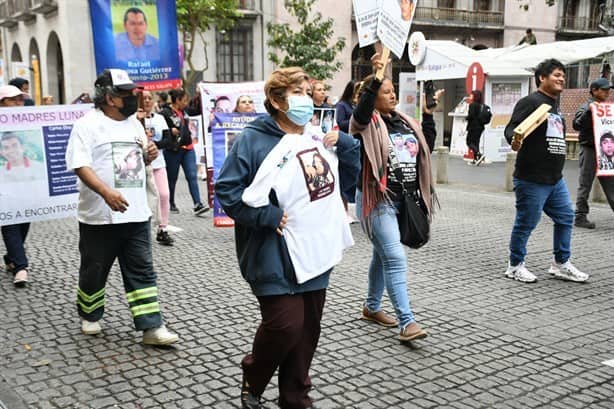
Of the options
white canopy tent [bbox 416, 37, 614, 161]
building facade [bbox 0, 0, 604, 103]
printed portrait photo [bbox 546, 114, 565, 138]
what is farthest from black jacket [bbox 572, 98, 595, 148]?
building facade [bbox 0, 0, 604, 103]

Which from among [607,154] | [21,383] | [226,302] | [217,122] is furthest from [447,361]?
[607,154]

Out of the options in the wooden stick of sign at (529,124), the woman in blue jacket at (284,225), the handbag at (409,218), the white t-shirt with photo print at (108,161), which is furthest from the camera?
the wooden stick of sign at (529,124)

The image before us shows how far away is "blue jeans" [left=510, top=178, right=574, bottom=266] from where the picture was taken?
5961 millimetres

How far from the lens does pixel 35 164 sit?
6086 millimetres

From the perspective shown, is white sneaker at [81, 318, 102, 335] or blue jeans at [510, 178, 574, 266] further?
blue jeans at [510, 178, 574, 266]

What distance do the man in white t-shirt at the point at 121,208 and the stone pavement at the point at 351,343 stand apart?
0.33 m

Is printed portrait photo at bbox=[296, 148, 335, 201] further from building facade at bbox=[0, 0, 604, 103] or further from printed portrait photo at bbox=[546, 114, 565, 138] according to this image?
building facade at bbox=[0, 0, 604, 103]

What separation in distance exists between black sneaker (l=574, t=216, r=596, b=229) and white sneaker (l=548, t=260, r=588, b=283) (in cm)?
282

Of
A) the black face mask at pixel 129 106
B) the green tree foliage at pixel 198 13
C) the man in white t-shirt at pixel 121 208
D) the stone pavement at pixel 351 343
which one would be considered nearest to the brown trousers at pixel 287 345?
the stone pavement at pixel 351 343

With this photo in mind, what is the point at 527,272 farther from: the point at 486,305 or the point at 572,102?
the point at 572,102

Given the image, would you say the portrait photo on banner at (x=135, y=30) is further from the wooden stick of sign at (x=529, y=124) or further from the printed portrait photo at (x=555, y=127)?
the printed portrait photo at (x=555, y=127)

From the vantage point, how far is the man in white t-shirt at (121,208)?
4.28 m

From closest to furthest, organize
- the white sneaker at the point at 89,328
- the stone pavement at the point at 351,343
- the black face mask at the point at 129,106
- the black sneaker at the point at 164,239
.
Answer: the stone pavement at the point at 351,343 < the black face mask at the point at 129,106 < the white sneaker at the point at 89,328 < the black sneaker at the point at 164,239

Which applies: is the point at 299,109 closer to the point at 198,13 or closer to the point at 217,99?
the point at 217,99
